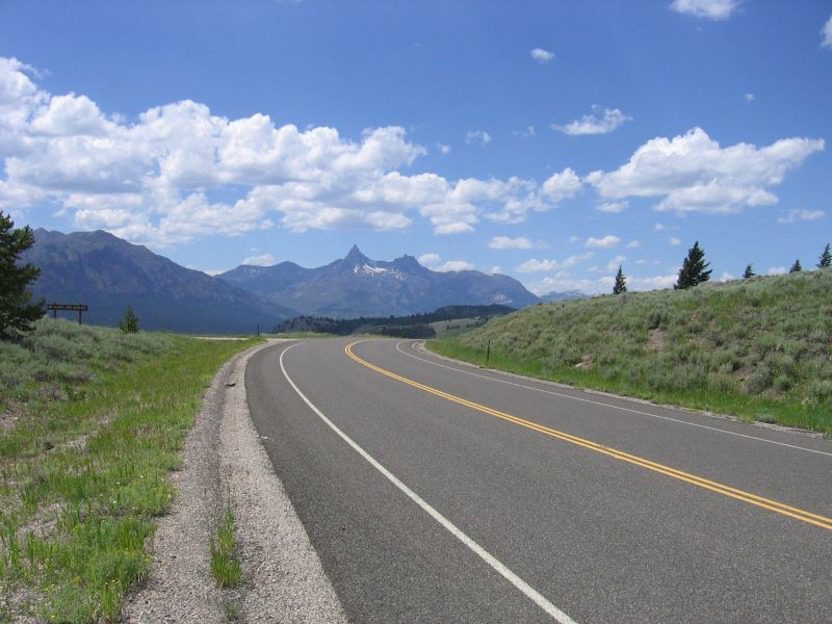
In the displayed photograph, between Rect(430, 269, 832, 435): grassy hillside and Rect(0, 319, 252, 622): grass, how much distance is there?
44.8 ft

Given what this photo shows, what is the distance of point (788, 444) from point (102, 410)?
51.2 feet

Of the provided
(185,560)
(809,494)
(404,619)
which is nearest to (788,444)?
(809,494)

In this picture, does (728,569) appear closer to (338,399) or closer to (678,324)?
(338,399)

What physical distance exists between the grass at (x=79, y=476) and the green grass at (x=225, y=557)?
1.99ft

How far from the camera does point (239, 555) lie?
568 cm

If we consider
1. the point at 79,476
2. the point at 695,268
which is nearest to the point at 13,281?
the point at 79,476

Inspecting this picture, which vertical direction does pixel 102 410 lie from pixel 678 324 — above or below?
below

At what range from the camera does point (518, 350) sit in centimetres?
3145

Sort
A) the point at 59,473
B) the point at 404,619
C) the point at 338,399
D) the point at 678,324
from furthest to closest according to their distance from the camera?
the point at 678,324
the point at 338,399
the point at 59,473
the point at 404,619

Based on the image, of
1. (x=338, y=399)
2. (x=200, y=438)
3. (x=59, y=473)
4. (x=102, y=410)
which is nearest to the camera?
(x=59, y=473)

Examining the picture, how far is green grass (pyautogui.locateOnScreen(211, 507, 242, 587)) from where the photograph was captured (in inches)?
200

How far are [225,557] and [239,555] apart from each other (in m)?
0.22

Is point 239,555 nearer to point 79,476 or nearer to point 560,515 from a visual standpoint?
point 560,515

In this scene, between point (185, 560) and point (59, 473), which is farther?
point (59, 473)
